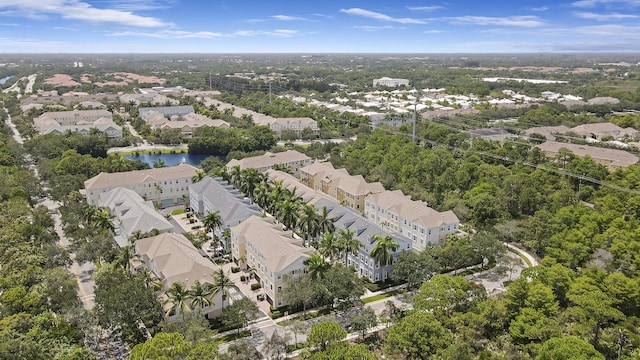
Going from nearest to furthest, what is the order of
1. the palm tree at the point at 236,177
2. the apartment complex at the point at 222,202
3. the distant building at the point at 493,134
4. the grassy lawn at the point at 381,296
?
1. the grassy lawn at the point at 381,296
2. the apartment complex at the point at 222,202
3. the palm tree at the point at 236,177
4. the distant building at the point at 493,134

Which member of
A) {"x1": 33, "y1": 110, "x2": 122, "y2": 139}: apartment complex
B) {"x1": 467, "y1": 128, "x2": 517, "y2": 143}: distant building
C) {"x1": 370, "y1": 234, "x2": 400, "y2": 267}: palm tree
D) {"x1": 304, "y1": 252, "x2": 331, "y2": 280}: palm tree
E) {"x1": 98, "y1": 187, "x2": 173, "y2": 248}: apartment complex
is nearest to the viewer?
{"x1": 304, "y1": 252, "x2": 331, "y2": 280}: palm tree

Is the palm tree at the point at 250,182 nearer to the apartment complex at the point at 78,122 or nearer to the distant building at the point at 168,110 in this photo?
the apartment complex at the point at 78,122

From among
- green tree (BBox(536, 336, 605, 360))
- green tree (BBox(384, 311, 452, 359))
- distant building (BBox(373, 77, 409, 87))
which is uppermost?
distant building (BBox(373, 77, 409, 87))

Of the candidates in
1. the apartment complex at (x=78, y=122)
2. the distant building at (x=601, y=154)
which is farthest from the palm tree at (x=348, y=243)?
the apartment complex at (x=78, y=122)

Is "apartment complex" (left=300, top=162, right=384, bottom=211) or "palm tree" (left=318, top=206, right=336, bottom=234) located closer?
"palm tree" (left=318, top=206, right=336, bottom=234)

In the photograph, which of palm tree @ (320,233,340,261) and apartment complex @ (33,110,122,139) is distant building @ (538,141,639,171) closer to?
palm tree @ (320,233,340,261)

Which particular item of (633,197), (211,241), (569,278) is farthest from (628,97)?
(211,241)

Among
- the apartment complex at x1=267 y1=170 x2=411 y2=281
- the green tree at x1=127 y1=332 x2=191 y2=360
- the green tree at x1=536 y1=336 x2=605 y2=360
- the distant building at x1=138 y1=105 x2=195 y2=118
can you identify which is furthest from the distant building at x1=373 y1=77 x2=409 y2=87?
the green tree at x1=127 y1=332 x2=191 y2=360

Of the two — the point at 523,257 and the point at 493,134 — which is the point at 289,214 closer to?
the point at 523,257
